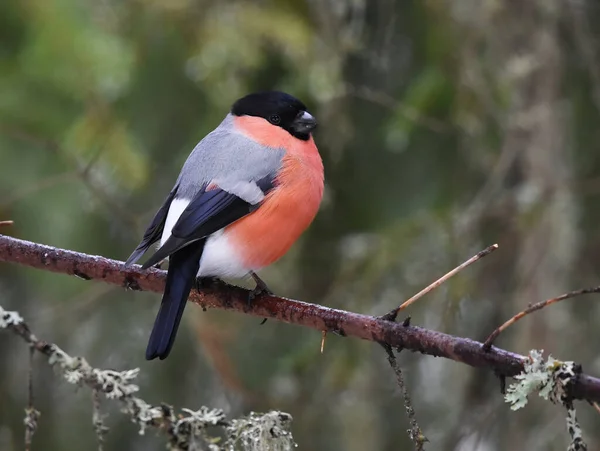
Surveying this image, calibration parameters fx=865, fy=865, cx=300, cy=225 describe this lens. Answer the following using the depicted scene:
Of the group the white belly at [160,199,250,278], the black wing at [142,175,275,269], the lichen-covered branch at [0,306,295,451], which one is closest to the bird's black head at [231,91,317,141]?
the black wing at [142,175,275,269]

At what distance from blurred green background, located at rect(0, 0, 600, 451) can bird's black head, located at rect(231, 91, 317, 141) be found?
254mm

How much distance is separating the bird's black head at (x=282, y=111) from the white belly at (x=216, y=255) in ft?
2.01

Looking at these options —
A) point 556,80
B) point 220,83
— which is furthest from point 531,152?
point 220,83

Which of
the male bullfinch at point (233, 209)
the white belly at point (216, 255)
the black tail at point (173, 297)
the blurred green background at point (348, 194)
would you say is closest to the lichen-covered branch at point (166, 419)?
the black tail at point (173, 297)

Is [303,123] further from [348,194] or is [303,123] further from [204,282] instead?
[204,282]

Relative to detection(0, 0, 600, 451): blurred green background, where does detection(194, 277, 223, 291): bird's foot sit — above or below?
below

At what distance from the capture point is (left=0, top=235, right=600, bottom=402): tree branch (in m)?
1.66

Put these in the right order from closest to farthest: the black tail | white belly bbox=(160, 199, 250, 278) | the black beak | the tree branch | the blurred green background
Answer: the tree branch → the black tail → white belly bbox=(160, 199, 250, 278) → the black beak → the blurred green background

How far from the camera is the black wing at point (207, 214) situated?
7.71 feet

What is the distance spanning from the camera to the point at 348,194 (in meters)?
3.47

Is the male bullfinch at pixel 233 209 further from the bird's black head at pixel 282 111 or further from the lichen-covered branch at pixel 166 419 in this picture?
the lichen-covered branch at pixel 166 419

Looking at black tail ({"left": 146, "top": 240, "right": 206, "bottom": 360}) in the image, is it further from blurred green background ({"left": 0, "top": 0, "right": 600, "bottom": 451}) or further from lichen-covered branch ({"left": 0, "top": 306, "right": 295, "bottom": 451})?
blurred green background ({"left": 0, "top": 0, "right": 600, "bottom": 451})

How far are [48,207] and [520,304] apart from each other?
1.83 metres

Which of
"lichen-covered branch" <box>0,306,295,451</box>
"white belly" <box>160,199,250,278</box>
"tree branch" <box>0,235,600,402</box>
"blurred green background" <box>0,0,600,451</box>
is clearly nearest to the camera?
"tree branch" <box>0,235,600,402</box>
